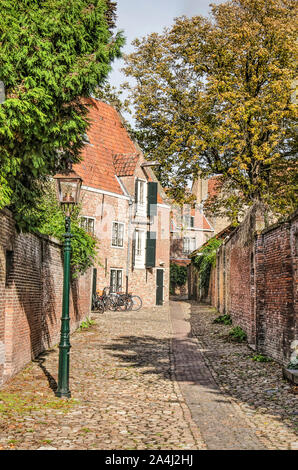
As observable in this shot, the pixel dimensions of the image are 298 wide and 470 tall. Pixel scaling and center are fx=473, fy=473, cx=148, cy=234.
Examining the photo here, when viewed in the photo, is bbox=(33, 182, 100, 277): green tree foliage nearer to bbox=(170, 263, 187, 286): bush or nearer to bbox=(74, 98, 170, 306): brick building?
bbox=(74, 98, 170, 306): brick building

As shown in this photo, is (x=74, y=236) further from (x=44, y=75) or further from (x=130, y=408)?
(x=130, y=408)

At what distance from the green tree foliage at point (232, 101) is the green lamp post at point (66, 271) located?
12669 millimetres

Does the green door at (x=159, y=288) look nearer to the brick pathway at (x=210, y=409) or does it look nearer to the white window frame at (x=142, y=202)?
the white window frame at (x=142, y=202)

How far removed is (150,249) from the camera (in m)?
29.1

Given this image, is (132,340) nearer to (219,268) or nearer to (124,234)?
(219,268)

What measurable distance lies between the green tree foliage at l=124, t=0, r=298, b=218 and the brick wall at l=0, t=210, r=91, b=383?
10.3 m

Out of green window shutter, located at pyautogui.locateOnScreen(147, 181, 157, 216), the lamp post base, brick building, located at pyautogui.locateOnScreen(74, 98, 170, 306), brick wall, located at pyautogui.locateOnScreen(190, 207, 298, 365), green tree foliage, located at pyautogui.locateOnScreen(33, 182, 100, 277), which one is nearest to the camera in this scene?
the lamp post base

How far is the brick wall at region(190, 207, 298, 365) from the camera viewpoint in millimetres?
9375

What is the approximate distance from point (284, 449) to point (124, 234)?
23.0 metres

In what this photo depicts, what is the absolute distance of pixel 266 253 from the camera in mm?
11422

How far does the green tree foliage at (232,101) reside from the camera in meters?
20.0

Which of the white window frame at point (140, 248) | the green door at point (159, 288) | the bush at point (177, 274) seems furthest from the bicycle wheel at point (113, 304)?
the bush at point (177, 274)

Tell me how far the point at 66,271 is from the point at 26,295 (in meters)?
2.22

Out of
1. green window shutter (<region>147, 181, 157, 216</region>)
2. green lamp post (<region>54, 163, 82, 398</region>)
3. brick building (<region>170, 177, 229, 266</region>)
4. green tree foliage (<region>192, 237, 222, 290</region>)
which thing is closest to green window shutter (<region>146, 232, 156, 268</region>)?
green window shutter (<region>147, 181, 157, 216</region>)
